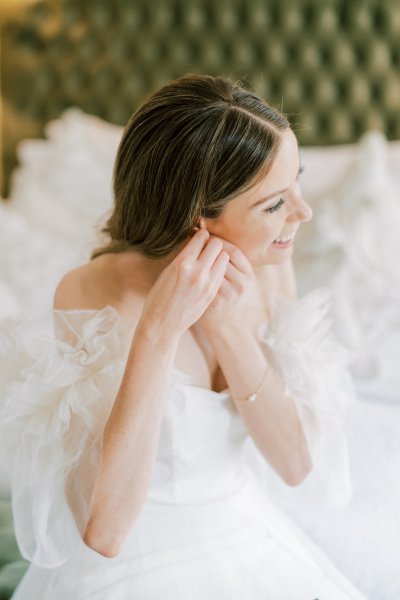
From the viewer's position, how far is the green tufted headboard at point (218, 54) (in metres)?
2.89

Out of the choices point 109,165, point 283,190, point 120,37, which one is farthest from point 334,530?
point 120,37

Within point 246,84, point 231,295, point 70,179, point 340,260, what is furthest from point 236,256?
point 246,84

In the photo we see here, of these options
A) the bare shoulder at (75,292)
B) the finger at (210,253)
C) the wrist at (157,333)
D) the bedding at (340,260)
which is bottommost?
the bedding at (340,260)

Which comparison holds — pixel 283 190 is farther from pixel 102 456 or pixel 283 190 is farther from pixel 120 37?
A: pixel 120 37

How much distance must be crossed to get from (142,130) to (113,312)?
0.32m

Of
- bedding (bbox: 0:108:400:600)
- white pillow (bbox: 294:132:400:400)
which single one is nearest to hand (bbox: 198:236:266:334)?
bedding (bbox: 0:108:400:600)

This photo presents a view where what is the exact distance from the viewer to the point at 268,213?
47.7 inches

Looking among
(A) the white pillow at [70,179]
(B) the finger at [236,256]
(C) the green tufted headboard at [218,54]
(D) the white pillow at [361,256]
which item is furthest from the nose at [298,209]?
(C) the green tufted headboard at [218,54]

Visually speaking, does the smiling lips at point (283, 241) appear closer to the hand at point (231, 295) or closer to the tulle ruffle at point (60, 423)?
the hand at point (231, 295)

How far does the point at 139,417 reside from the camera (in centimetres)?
109

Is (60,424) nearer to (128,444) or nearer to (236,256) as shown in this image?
(128,444)

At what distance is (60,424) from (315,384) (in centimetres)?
54

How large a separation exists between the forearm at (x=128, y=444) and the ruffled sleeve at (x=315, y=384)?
40 cm

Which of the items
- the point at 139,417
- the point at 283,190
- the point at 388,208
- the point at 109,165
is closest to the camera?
the point at 139,417
